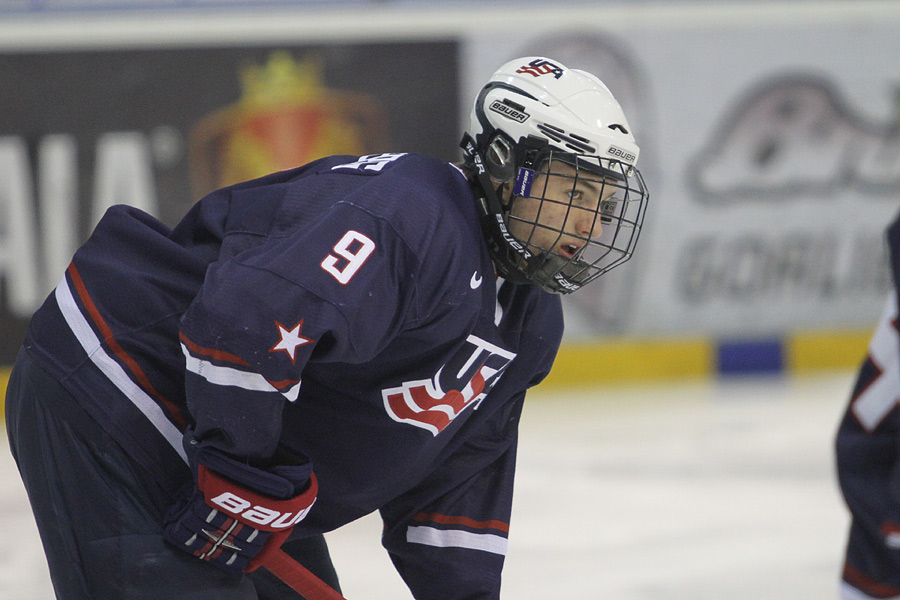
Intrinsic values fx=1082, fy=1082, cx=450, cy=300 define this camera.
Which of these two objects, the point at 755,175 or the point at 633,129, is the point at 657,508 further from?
the point at 755,175

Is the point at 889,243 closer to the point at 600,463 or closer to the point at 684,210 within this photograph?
the point at 600,463

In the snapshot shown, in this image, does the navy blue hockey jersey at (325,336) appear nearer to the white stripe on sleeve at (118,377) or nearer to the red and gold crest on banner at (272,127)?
the white stripe on sleeve at (118,377)

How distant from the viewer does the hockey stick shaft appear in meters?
1.44

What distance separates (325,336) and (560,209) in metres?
0.36

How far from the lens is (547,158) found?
138cm

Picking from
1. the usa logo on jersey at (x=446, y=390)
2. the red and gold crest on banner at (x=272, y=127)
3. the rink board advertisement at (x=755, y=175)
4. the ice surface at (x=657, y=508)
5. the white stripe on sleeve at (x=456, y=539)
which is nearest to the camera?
the usa logo on jersey at (x=446, y=390)

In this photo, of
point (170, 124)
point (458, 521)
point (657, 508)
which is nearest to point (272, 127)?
point (170, 124)

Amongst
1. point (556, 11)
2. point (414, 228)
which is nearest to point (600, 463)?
point (556, 11)

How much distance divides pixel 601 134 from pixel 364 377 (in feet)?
1.42

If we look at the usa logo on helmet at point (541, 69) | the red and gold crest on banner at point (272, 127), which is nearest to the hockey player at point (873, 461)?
the usa logo on helmet at point (541, 69)

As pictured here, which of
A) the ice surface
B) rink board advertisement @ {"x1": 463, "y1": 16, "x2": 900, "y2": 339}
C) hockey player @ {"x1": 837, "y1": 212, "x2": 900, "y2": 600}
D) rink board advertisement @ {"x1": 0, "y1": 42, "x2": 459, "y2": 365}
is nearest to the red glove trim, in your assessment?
hockey player @ {"x1": 837, "y1": 212, "x2": 900, "y2": 600}

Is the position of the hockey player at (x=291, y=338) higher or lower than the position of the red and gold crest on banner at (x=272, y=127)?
higher

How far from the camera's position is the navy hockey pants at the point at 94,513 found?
4.26 ft

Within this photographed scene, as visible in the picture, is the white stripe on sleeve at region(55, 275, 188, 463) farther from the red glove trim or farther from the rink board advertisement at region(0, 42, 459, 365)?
the rink board advertisement at region(0, 42, 459, 365)
